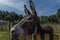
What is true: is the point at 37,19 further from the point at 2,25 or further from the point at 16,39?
the point at 2,25

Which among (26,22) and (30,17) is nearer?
(26,22)

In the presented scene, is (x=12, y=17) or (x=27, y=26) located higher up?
(x=12, y=17)

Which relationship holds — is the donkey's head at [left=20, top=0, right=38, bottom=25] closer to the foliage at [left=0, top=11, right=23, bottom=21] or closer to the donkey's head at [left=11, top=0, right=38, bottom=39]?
the donkey's head at [left=11, top=0, right=38, bottom=39]

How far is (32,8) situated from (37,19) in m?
0.19

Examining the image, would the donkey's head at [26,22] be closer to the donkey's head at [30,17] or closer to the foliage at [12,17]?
the donkey's head at [30,17]

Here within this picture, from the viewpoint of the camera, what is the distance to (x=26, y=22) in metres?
2.91

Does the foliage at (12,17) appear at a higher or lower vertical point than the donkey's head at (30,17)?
higher

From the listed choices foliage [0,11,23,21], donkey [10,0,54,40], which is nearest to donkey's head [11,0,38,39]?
donkey [10,0,54,40]

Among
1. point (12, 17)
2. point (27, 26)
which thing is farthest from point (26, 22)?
point (12, 17)

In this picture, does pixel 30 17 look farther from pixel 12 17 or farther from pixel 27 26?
pixel 12 17

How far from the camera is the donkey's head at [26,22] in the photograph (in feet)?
8.96

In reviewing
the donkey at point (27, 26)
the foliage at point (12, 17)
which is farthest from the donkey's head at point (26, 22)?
the foliage at point (12, 17)

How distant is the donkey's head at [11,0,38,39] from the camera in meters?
2.73

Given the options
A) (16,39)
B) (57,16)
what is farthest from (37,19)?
(57,16)
